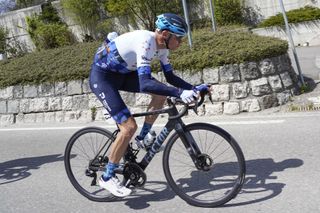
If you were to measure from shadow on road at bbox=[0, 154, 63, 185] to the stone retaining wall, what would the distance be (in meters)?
2.44

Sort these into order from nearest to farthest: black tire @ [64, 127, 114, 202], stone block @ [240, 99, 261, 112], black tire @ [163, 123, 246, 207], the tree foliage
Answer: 1. black tire @ [163, 123, 246, 207]
2. black tire @ [64, 127, 114, 202]
3. stone block @ [240, 99, 261, 112]
4. the tree foliage

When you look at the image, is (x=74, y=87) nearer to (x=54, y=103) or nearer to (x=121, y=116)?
(x=54, y=103)

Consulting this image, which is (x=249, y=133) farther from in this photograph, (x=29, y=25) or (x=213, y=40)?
(x=29, y=25)

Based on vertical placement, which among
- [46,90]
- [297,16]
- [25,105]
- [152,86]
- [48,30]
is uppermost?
[48,30]

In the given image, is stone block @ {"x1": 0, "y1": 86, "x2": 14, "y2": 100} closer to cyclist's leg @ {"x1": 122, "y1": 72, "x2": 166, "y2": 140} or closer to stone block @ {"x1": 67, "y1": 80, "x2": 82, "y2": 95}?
stone block @ {"x1": 67, "y1": 80, "x2": 82, "y2": 95}

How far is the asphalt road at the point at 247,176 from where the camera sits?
449 centimetres

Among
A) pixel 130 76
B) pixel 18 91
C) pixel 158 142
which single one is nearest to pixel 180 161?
pixel 158 142

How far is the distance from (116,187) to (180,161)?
771 millimetres

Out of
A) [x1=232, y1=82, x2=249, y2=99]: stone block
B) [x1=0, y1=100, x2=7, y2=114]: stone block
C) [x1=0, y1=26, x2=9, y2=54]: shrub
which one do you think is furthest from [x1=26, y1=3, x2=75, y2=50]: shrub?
[x1=232, y1=82, x2=249, y2=99]: stone block

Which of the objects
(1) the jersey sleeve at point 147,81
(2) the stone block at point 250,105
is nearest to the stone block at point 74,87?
(2) the stone block at point 250,105

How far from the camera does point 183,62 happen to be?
8711 mm

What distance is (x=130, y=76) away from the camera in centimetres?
495

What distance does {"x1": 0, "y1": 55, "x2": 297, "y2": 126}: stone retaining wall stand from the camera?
26.9ft

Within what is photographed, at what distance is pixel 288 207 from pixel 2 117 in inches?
310
